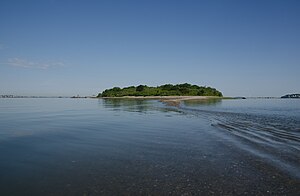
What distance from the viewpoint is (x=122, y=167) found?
882 centimetres

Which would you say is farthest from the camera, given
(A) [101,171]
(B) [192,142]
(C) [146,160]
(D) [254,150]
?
(B) [192,142]

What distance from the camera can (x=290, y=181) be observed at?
7.36 m

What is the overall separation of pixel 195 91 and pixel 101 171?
173 metres

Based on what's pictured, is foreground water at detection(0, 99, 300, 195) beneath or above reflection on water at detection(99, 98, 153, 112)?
beneath

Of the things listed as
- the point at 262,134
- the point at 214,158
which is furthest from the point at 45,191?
the point at 262,134

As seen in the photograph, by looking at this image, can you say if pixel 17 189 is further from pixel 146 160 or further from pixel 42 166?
pixel 146 160

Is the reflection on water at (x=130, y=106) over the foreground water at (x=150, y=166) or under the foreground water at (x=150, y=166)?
over

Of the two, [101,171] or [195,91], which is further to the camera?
[195,91]

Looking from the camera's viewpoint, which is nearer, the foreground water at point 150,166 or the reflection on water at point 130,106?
the foreground water at point 150,166

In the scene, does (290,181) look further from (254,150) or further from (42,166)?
(42,166)

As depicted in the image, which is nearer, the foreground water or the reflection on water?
the foreground water

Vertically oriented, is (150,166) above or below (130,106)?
below

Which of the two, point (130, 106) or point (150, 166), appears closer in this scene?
point (150, 166)

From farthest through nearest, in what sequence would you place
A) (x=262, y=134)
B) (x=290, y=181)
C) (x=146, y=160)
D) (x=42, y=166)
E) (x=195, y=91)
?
(x=195, y=91)
(x=262, y=134)
(x=146, y=160)
(x=42, y=166)
(x=290, y=181)
